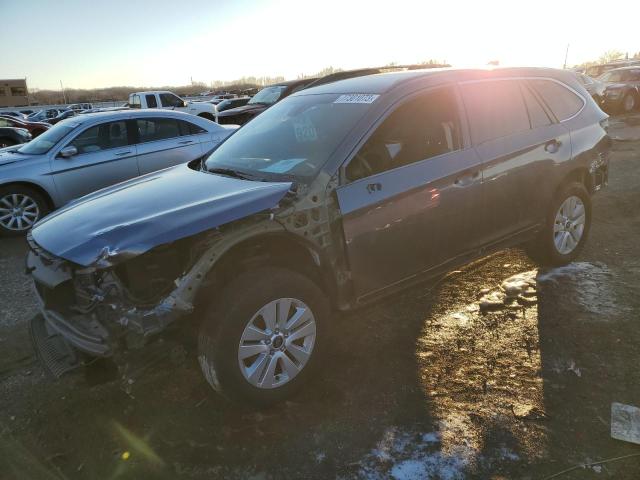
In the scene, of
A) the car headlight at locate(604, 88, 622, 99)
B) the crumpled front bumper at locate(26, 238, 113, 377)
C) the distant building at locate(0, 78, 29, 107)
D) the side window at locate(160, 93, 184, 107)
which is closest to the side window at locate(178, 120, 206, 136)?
the crumpled front bumper at locate(26, 238, 113, 377)

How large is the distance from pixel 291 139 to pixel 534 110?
218cm

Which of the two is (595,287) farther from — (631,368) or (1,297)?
(1,297)

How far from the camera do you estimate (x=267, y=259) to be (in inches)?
107

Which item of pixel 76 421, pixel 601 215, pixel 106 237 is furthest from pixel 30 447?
pixel 601 215

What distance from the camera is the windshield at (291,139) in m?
3.05

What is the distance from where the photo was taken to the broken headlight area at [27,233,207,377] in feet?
7.65

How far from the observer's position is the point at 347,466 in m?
2.35

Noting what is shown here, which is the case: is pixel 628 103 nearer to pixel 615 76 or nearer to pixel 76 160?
pixel 615 76

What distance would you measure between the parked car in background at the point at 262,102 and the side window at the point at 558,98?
9891 mm

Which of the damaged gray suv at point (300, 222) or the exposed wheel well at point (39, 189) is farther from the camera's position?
the exposed wheel well at point (39, 189)

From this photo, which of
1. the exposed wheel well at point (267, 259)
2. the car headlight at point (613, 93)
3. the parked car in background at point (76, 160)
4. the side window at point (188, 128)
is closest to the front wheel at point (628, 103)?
the car headlight at point (613, 93)

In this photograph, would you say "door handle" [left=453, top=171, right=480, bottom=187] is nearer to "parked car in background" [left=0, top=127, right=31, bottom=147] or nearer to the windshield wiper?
the windshield wiper

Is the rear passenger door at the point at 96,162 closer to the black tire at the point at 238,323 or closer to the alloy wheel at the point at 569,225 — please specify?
the black tire at the point at 238,323

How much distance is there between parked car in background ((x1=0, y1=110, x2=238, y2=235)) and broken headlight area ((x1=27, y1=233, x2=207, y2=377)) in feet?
14.0
